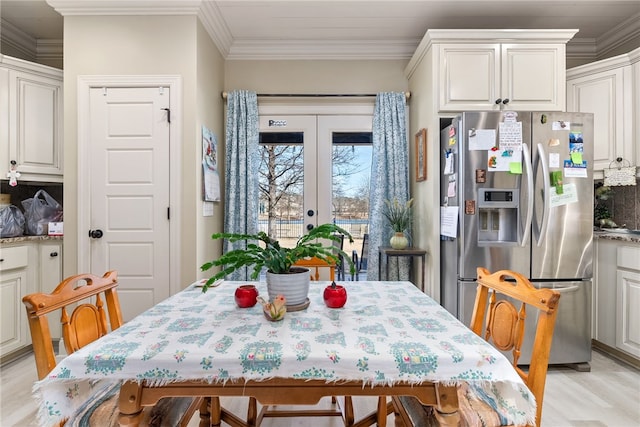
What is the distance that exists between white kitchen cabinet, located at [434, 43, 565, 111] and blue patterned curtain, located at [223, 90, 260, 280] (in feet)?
A: 5.53

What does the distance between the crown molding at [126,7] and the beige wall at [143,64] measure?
1.6 inches

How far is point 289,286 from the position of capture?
1229 mm

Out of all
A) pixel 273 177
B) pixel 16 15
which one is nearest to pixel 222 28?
pixel 273 177

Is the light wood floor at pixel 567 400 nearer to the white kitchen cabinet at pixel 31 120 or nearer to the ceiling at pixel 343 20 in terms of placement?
the white kitchen cabinet at pixel 31 120

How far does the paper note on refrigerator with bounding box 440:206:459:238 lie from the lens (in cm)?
231

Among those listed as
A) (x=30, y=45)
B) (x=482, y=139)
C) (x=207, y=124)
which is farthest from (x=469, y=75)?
(x=30, y=45)

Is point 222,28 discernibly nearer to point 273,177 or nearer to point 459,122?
point 273,177

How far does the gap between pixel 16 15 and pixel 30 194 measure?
59.1 inches

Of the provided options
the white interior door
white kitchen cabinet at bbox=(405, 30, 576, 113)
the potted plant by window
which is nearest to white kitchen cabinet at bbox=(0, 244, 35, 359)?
the white interior door

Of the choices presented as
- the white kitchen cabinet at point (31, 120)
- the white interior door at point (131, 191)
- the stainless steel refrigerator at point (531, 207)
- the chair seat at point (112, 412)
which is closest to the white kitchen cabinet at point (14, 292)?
the white interior door at point (131, 191)

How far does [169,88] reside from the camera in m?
2.46

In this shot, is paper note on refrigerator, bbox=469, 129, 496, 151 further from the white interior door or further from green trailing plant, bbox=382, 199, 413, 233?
the white interior door

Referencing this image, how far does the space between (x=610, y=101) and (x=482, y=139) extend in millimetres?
1325

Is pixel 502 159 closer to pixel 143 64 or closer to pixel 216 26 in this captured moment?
pixel 216 26
